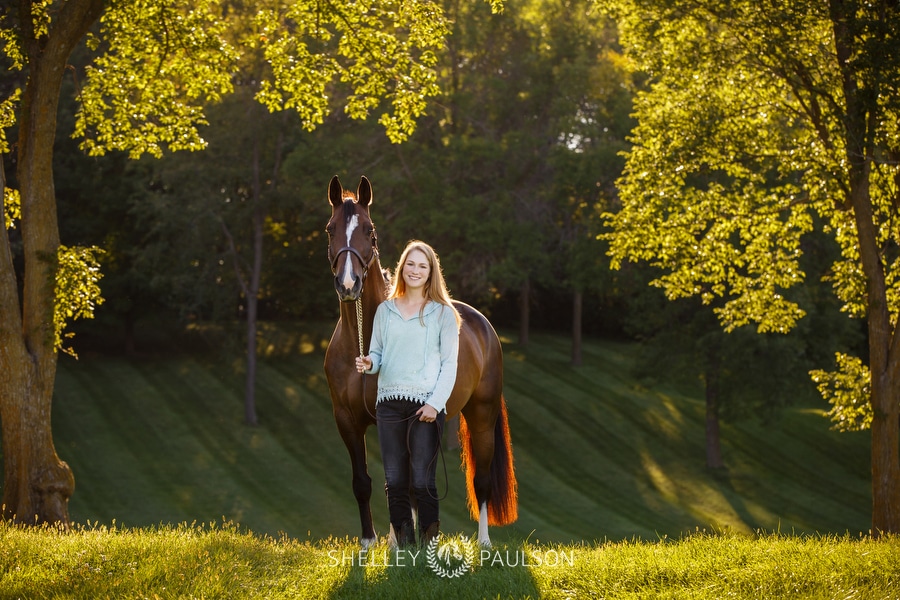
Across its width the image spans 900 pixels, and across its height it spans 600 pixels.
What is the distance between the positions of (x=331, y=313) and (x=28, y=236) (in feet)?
101

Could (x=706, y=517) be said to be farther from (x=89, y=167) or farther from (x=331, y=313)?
(x=89, y=167)

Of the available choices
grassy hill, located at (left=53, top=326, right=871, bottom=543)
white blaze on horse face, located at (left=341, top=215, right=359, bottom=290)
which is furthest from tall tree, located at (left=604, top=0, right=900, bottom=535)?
grassy hill, located at (left=53, top=326, right=871, bottom=543)

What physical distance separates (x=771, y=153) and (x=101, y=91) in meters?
9.77

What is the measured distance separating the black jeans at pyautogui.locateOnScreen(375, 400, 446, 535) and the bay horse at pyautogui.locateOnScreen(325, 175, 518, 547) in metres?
0.71

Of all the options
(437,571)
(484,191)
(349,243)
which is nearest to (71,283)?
(349,243)

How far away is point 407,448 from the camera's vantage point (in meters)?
6.96

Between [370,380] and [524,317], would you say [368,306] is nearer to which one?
[370,380]

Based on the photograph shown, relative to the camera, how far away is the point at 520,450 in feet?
105

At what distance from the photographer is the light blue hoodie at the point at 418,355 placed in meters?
6.89

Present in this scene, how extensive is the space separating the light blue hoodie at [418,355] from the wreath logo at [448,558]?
40.8 inches

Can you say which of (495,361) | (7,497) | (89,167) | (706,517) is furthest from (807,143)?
(89,167)

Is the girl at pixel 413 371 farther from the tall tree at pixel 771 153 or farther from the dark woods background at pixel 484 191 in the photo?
the dark woods background at pixel 484 191

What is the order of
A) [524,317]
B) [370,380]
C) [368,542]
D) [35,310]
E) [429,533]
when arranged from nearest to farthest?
[429,533] < [370,380] < [368,542] < [35,310] < [524,317]

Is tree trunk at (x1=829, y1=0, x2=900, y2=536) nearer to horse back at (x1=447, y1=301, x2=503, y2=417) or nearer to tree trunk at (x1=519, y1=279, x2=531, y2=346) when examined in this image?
horse back at (x1=447, y1=301, x2=503, y2=417)
